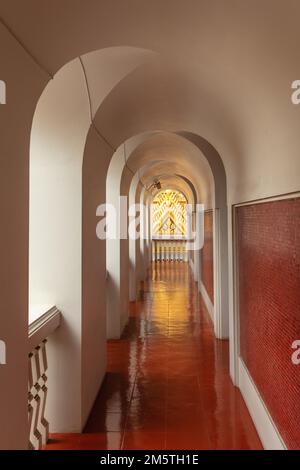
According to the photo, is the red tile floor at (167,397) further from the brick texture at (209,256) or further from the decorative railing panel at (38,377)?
the brick texture at (209,256)

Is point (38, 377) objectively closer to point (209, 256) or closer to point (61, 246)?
point (61, 246)

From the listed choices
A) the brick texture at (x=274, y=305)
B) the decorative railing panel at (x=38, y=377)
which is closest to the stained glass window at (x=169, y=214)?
the brick texture at (x=274, y=305)

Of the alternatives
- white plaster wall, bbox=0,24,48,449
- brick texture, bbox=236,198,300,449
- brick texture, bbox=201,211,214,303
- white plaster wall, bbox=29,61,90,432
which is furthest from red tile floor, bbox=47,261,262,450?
white plaster wall, bbox=0,24,48,449

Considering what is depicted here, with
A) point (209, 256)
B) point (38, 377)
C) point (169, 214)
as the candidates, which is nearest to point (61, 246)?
point (38, 377)

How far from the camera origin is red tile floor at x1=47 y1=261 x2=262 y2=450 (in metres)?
4.56

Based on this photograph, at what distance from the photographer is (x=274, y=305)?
4.00 m

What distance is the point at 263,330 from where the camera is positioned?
4.50m

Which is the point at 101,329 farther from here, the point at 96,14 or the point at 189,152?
the point at 189,152

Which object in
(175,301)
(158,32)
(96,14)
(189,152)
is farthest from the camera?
(175,301)

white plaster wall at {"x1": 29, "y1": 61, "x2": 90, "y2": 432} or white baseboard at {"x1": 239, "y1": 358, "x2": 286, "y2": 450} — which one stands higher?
white plaster wall at {"x1": 29, "y1": 61, "x2": 90, "y2": 432}

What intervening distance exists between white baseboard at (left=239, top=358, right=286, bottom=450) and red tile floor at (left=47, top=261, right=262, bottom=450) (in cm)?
10

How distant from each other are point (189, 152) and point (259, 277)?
6491 mm

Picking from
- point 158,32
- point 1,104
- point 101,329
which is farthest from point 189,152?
point 1,104

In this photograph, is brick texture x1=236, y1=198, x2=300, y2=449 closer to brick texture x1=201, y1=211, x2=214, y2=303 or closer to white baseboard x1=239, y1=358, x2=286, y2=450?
white baseboard x1=239, y1=358, x2=286, y2=450
